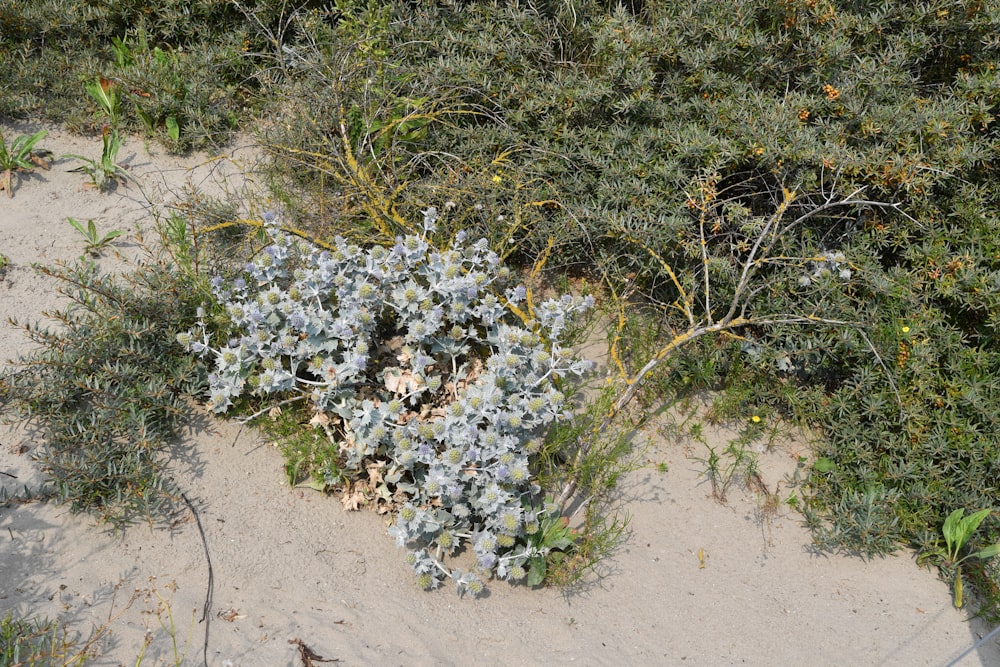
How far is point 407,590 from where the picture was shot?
3119 millimetres

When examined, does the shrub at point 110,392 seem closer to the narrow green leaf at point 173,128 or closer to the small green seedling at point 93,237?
the small green seedling at point 93,237

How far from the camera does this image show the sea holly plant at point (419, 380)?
3066 mm

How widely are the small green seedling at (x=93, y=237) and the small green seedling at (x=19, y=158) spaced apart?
0.57 metres

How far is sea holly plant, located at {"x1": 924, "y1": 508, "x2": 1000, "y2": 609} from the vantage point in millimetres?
3316

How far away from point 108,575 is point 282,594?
0.67m

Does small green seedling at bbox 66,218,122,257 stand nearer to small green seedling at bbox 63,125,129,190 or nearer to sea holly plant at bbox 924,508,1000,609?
small green seedling at bbox 63,125,129,190

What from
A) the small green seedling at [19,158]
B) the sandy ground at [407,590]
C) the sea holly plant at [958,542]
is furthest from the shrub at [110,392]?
the sea holly plant at [958,542]

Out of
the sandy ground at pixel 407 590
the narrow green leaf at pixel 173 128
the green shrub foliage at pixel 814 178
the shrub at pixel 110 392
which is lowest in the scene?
the sandy ground at pixel 407 590

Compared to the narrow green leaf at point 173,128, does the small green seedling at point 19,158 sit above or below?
below

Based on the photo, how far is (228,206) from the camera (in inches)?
167

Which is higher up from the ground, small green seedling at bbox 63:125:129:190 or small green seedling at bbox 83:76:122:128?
→ small green seedling at bbox 83:76:122:128

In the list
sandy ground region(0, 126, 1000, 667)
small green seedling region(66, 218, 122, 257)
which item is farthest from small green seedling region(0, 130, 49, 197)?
sandy ground region(0, 126, 1000, 667)

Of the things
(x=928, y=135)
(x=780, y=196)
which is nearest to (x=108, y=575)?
(x=780, y=196)

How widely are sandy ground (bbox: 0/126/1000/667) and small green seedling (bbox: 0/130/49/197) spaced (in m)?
1.06
